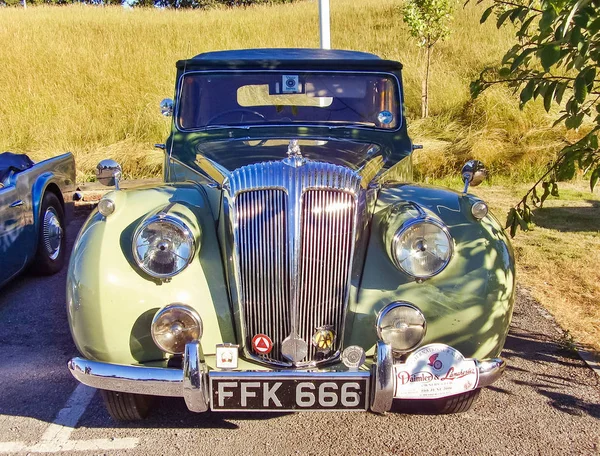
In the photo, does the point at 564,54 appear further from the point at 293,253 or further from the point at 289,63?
the point at 289,63

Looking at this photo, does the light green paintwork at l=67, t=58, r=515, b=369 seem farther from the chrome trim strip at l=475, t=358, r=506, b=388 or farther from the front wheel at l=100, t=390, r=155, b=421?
the front wheel at l=100, t=390, r=155, b=421

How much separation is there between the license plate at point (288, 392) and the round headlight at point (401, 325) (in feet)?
0.82

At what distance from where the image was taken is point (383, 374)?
242cm

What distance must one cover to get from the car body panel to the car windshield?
4.92 feet

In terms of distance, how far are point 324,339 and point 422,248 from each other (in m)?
0.59

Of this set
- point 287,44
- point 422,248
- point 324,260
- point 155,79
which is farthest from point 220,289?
point 287,44

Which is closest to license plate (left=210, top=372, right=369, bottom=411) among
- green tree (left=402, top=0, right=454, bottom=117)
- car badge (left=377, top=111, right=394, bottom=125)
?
car badge (left=377, top=111, right=394, bottom=125)

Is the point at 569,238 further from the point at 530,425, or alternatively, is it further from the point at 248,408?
the point at 248,408

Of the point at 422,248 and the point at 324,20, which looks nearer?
the point at 422,248

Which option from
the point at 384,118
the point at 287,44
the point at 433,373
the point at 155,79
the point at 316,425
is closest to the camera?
the point at 433,373

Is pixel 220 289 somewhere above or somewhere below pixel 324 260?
below

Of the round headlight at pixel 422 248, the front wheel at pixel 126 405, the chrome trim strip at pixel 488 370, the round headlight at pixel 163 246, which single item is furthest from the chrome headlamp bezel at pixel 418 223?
the front wheel at pixel 126 405

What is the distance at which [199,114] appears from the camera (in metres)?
4.12

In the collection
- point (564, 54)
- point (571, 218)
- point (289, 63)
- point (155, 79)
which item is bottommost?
point (571, 218)
